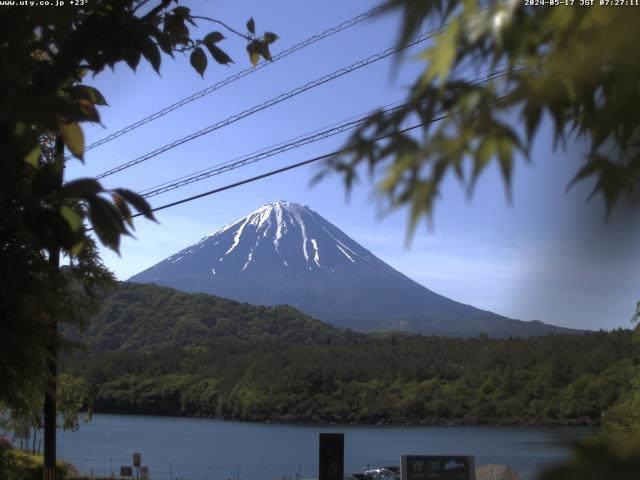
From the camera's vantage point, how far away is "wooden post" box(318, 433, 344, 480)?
999cm

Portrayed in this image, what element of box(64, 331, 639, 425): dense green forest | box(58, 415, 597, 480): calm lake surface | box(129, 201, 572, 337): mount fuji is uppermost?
box(129, 201, 572, 337): mount fuji

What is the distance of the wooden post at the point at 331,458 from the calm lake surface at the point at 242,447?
77.5 ft

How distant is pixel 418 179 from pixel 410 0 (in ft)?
1.00

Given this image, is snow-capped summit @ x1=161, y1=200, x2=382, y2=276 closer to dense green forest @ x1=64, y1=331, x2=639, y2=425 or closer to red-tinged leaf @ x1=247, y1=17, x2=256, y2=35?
dense green forest @ x1=64, y1=331, x2=639, y2=425

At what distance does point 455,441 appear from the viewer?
51.0 m

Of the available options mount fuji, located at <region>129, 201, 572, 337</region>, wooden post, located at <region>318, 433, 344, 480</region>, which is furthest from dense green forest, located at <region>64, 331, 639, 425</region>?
wooden post, located at <region>318, 433, 344, 480</region>

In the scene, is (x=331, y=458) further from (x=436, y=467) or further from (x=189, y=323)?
(x=189, y=323)

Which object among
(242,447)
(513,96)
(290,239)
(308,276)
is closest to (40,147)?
(513,96)

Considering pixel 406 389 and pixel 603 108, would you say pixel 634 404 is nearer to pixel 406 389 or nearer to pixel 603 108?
pixel 603 108

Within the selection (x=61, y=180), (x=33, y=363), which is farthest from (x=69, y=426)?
(x=61, y=180)

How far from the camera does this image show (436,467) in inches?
650

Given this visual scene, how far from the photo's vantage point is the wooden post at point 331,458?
9992mm

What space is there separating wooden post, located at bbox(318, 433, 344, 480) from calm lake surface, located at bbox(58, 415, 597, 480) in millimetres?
23610

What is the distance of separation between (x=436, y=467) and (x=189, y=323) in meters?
90.8
